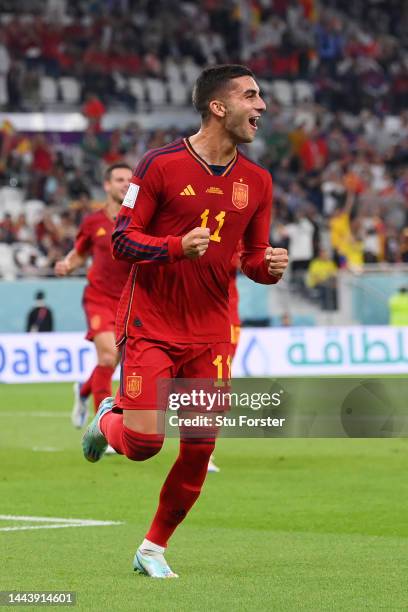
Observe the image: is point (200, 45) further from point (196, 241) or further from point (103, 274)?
point (196, 241)

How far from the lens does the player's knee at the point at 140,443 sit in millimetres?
7146

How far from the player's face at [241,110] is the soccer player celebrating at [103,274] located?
5986mm

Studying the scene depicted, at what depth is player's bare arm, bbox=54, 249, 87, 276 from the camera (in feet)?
44.1

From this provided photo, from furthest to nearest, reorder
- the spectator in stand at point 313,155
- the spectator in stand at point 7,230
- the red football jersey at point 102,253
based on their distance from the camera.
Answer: the spectator in stand at point 313,155 → the spectator in stand at point 7,230 → the red football jersey at point 102,253

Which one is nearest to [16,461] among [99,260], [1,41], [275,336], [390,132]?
[99,260]

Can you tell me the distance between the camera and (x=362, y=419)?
866 cm

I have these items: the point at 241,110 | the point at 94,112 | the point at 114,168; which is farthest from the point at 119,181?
the point at 94,112

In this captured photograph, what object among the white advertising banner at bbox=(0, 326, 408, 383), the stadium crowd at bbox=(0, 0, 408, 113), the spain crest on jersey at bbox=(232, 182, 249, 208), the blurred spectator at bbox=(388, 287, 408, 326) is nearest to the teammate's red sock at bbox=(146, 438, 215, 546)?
the spain crest on jersey at bbox=(232, 182, 249, 208)

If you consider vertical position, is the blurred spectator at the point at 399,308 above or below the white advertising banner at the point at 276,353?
above

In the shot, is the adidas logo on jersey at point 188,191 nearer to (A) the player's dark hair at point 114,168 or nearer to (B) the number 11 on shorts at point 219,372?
(B) the number 11 on shorts at point 219,372

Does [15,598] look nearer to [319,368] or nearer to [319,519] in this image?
[319,519]

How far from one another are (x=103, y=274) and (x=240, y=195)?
649cm

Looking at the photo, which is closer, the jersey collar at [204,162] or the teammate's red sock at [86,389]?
the jersey collar at [204,162]

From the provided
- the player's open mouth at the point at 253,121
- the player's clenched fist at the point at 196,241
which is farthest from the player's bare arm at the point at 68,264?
the player's clenched fist at the point at 196,241
